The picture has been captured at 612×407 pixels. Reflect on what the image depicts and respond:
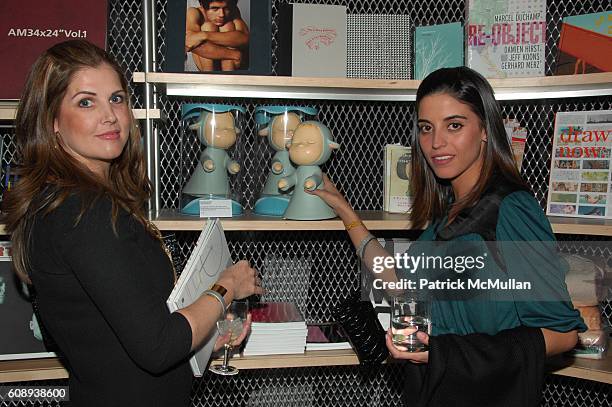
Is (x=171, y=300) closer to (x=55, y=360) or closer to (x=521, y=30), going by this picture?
(x=55, y=360)

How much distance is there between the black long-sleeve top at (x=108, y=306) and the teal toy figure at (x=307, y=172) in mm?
551

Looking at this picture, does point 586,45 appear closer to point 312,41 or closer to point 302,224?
point 312,41

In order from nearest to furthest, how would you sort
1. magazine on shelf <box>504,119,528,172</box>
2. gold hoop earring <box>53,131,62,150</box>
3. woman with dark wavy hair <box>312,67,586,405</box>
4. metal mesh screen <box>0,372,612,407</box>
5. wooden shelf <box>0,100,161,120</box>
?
gold hoop earring <box>53,131,62,150</box> < woman with dark wavy hair <box>312,67,586,405</box> < wooden shelf <box>0,100,161,120</box> < magazine on shelf <box>504,119,528,172</box> < metal mesh screen <box>0,372,612,407</box>

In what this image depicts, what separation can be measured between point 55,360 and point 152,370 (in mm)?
820

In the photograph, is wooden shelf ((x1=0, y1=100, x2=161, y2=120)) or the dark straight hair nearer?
the dark straight hair

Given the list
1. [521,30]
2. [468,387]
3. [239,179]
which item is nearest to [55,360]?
[239,179]

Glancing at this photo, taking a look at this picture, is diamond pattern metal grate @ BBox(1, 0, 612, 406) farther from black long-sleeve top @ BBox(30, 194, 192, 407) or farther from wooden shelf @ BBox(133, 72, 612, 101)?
black long-sleeve top @ BBox(30, 194, 192, 407)

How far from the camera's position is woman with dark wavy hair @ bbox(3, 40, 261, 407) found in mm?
1040

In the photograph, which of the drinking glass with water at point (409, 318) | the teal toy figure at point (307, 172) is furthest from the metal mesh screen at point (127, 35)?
the drinking glass with water at point (409, 318)

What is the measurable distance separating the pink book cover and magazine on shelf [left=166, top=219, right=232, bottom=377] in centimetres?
72

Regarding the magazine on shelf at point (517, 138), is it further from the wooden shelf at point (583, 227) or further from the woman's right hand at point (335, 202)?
the woman's right hand at point (335, 202)

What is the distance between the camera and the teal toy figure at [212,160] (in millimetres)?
1737

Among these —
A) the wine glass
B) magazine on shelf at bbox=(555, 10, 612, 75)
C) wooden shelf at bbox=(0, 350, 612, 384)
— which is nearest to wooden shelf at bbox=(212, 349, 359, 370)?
wooden shelf at bbox=(0, 350, 612, 384)

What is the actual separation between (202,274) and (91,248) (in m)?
0.34
